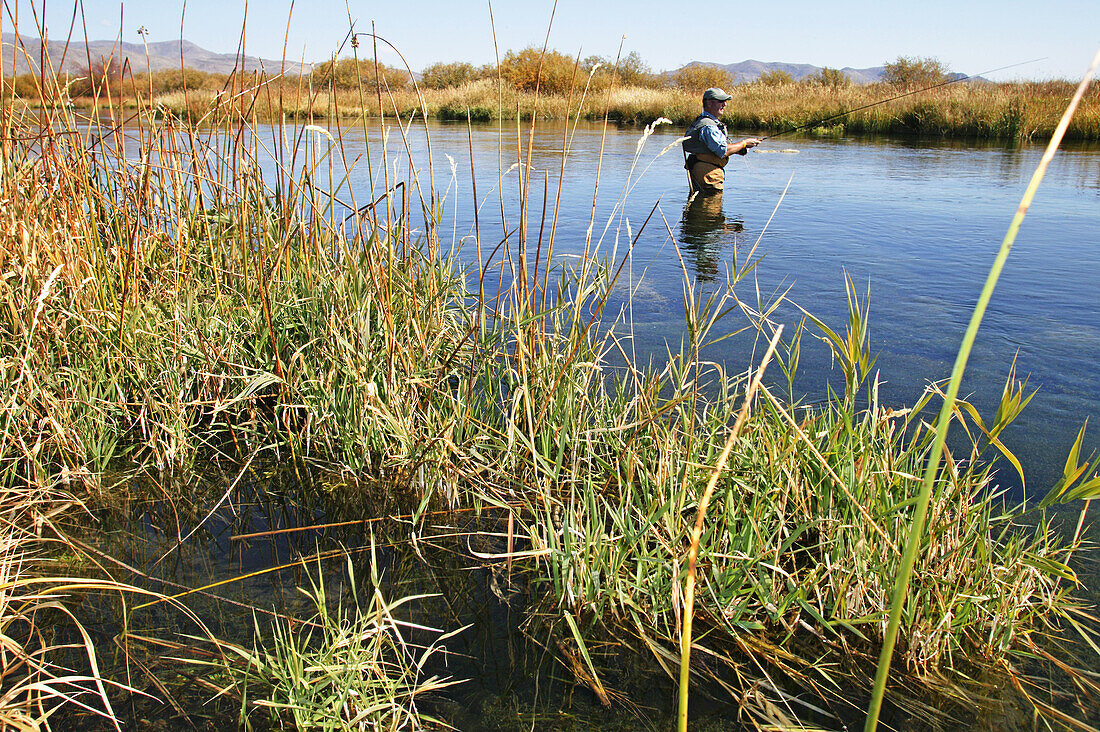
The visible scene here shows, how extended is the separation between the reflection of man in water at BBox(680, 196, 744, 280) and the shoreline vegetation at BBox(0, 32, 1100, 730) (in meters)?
3.26

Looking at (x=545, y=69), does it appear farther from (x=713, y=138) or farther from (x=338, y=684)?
(x=338, y=684)

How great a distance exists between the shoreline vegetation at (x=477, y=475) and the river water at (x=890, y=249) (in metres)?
0.50

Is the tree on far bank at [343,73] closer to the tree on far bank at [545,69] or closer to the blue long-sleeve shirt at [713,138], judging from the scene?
the blue long-sleeve shirt at [713,138]

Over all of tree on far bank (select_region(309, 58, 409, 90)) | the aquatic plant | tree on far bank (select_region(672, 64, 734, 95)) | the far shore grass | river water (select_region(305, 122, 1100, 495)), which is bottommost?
the aquatic plant

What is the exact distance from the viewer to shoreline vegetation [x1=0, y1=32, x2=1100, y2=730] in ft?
5.46

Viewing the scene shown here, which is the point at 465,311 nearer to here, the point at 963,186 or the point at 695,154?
the point at 695,154

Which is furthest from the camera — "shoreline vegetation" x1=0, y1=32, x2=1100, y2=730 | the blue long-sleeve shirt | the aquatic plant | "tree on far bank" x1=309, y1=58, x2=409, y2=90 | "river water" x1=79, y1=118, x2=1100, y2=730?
the blue long-sleeve shirt

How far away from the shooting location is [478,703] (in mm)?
1660

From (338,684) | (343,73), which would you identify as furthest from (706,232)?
(338,684)

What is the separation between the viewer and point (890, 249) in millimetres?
6867

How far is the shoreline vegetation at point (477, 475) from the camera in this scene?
1.67 m

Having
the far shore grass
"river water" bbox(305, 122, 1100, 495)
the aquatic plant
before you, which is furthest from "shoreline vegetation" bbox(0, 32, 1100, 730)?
the far shore grass

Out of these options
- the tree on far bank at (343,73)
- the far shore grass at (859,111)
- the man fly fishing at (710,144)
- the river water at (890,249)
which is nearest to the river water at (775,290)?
the river water at (890,249)

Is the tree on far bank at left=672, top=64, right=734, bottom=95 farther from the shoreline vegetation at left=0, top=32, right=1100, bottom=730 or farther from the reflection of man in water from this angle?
the shoreline vegetation at left=0, top=32, right=1100, bottom=730
